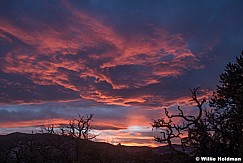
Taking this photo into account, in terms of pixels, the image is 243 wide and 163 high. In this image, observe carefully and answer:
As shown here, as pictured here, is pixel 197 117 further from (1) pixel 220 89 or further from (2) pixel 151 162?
(2) pixel 151 162

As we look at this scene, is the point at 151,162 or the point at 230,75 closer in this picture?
the point at 230,75

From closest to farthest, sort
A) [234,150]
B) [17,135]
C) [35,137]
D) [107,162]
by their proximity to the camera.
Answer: [234,150] → [107,162] → [35,137] → [17,135]

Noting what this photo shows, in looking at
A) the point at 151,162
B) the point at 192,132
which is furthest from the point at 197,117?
the point at 151,162

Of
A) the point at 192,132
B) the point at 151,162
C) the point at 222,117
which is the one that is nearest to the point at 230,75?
the point at 222,117

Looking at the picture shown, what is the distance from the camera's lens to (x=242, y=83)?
25797mm

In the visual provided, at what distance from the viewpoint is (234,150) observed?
933 inches

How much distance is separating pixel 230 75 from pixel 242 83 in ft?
4.90

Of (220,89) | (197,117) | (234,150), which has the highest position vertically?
(220,89)

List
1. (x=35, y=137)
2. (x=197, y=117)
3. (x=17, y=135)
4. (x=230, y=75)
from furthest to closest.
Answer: (x=17, y=135) < (x=35, y=137) < (x=230, y=75) < (x=197, y=117)

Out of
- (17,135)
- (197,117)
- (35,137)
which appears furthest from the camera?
(17,135)

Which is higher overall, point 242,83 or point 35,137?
point 242,83

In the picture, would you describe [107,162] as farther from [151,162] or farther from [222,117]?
[222,117]

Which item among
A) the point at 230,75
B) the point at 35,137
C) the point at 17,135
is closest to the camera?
the point at 230,75

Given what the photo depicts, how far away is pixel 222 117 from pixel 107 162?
23.8 meters
